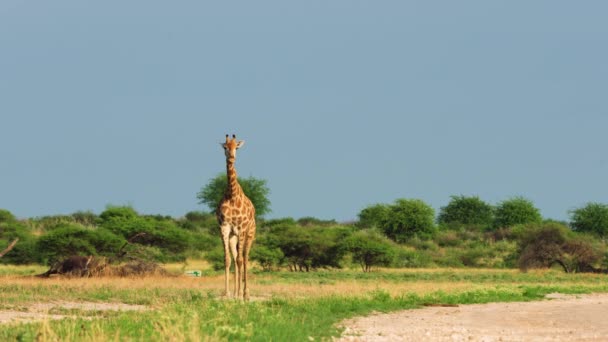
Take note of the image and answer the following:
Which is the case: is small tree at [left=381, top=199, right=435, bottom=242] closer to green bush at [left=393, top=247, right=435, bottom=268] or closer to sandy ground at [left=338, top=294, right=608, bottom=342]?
green bush at [left=393, top=247, right=435, bottom=268]

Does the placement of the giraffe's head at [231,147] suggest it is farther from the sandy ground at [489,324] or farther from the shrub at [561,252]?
the shrub at [561,252]

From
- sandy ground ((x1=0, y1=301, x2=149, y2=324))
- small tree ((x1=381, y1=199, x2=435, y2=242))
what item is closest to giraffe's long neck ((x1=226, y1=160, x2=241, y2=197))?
sandy ground ((x1=0, y1=301, x2=149, y2=324))

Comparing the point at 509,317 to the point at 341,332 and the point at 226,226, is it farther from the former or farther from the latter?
the point at 226,226

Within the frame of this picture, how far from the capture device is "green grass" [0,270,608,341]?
42.1 ft

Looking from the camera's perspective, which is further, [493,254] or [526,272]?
[493,254]

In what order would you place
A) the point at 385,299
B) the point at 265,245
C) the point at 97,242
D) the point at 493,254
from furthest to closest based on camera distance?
the point at 493,254 < the point at 265,245 < the point at 97,242 < the point at 385,299

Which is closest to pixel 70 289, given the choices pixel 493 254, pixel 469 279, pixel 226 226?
pixel 226 226

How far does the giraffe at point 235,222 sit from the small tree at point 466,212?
7029 cm

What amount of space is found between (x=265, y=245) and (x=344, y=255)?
152 inches

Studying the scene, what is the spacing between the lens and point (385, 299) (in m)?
21.6

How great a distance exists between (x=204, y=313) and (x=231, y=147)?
6339mm

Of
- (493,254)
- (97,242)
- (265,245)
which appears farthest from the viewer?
(493,254)

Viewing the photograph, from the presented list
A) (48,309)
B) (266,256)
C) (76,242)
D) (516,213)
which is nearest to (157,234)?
(76,242)

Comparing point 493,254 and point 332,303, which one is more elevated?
point 493,254
